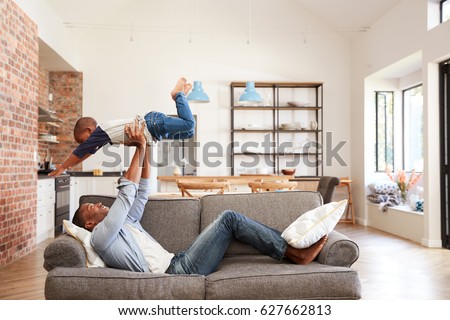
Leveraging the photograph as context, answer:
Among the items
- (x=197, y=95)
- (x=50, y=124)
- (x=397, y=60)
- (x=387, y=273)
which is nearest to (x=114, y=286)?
(x=387, y=273)

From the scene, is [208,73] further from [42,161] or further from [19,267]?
[19,267]

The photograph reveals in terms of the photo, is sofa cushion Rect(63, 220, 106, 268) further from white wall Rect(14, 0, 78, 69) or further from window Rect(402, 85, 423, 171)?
window Rect(402, 85, 423, 171)

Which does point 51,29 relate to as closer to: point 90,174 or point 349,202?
point 90,174

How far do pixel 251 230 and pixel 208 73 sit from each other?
21.9 feet

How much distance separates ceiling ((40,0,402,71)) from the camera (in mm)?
7627

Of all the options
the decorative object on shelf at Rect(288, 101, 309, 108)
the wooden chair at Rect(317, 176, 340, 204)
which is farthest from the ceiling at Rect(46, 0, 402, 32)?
the wooden chair at Rect(317, 176, 340, 204)

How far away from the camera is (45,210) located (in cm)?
655

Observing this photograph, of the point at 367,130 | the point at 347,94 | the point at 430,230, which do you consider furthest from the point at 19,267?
the point at 347,94

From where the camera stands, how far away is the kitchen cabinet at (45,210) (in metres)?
6.25

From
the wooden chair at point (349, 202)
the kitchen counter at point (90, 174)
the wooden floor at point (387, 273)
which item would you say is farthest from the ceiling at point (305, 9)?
the wooden floor at point (387, 273)

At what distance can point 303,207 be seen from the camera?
3340 millimetres

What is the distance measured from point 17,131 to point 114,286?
347 cm

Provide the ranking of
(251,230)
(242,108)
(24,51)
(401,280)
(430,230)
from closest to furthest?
1. (251,230)
2. (401,280)
3. (24,51)
4. (430,230)
5. (242,108)

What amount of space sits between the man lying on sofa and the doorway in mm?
3806
